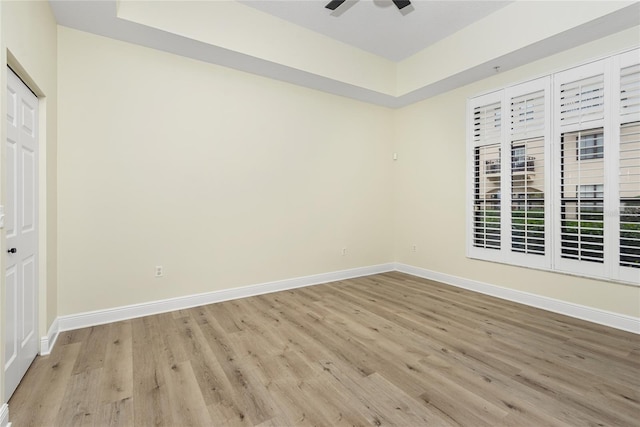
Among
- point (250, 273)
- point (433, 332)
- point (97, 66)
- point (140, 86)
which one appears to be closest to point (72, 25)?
point (97, 66)

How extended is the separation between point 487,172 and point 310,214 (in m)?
2.60

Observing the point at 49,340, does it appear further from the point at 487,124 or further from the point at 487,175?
the point at 487,124

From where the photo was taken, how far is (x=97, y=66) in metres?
3.14

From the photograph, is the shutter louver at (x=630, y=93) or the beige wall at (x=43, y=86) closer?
the beige wall at (x=43, y=86)

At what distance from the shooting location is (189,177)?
3646mm

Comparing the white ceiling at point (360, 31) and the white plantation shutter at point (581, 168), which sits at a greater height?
the white ceiling at point (360, 31)

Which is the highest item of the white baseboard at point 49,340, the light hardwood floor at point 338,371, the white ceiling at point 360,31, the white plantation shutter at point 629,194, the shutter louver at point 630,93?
the white ceiling at point 360,31

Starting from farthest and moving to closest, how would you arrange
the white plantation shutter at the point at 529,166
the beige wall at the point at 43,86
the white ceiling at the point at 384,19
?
the white plantation shutter at the point at 529,166, the white ceiling at the point at 384,19, the beige wall at the point at 43,86

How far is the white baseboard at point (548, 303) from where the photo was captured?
9.92 feet

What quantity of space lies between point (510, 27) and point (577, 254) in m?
2.69

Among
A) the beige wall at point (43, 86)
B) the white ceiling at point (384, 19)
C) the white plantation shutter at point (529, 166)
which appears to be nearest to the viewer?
the beige wall at point (43, 86)

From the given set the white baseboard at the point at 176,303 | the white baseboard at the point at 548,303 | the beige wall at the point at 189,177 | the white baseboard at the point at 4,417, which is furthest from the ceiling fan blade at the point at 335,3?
the white baseboard at the point at 548,303

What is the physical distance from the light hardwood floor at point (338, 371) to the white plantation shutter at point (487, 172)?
3.84 feet

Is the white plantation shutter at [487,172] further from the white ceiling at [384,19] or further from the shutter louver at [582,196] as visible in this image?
the white ceiling at [384,19]
